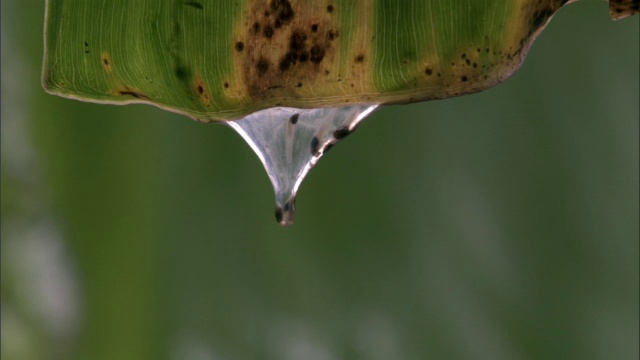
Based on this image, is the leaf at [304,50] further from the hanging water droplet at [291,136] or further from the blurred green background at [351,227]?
the blurred green background at [351,227]

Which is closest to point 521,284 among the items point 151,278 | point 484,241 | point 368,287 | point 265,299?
point 484,241

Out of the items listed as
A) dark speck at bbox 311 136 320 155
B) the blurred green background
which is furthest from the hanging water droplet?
the blurred green background

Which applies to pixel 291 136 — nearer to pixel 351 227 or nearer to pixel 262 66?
pixel 262 66

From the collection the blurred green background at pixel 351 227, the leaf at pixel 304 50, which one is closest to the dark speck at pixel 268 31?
the leaf at pixel 304 50

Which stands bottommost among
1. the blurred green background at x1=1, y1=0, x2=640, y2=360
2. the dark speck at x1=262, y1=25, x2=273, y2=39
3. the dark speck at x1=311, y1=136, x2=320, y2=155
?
the blurred green background at x1=1, y1=0, x2=640, y2=360

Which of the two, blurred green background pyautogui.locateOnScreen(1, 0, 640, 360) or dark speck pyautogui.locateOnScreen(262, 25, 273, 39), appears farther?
blurred green background pyautogui.locateOnScreen(1, 0, 640, 360)

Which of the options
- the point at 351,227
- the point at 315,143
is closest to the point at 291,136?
the point at 315,143

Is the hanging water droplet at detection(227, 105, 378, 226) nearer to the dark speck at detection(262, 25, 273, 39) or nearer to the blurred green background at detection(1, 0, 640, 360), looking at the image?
the dark speck at detection(262, 25, 273, 39)

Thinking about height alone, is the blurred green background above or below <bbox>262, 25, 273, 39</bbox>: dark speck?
below
